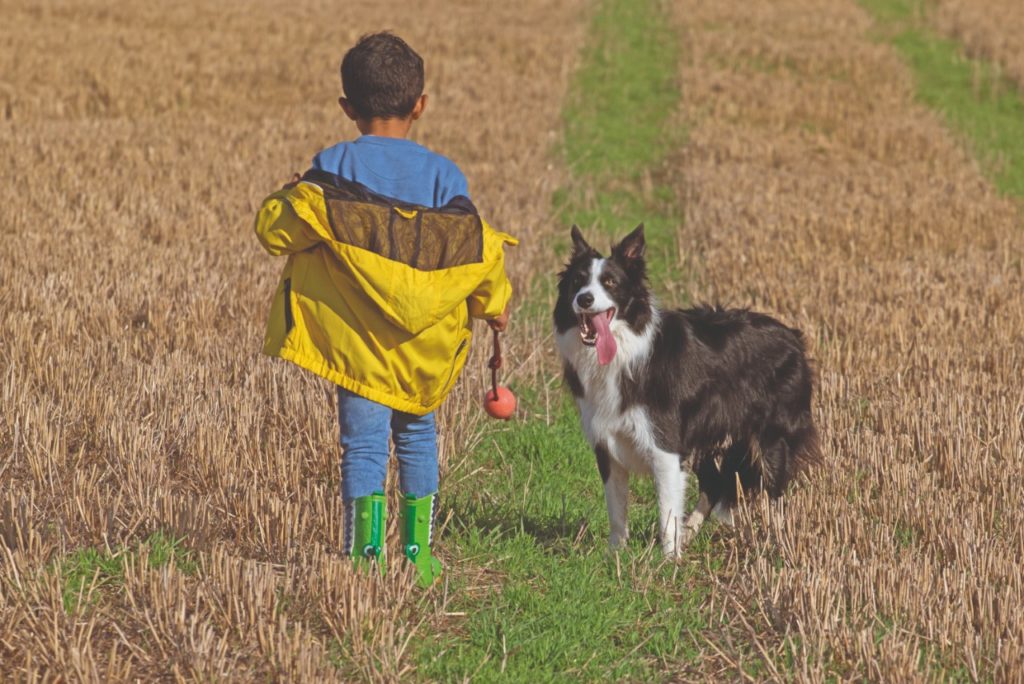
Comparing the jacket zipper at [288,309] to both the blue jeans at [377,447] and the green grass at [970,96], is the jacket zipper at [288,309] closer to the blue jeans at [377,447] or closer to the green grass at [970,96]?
the blue jeans at [377,447]

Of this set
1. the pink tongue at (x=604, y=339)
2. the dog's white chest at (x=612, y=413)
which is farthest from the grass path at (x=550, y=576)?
the pink tongue at (x=604, y=339)

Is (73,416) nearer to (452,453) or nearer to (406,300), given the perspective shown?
(452,453)

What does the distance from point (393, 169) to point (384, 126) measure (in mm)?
149

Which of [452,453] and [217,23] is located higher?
[217,23]

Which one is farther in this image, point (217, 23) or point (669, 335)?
point (217, 23)

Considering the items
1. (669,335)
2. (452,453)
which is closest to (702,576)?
(669,335)

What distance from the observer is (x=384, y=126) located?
3977 mm

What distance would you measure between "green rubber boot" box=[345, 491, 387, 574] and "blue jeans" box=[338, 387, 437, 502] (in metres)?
0.03

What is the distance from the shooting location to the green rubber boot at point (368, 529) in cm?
408

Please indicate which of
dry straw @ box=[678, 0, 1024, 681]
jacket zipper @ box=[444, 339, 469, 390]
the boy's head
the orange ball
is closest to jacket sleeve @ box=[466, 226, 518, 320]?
jacket zipper @ box=[444, 339, 469, 390]

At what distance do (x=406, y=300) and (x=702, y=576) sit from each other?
168 cm

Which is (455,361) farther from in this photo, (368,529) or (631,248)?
(631,248)

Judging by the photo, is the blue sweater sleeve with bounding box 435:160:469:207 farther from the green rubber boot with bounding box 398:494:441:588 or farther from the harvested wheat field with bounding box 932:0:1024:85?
the harvested wheat field with bounding box 932:0:1024:85

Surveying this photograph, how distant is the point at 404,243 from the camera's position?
12.7 ft
